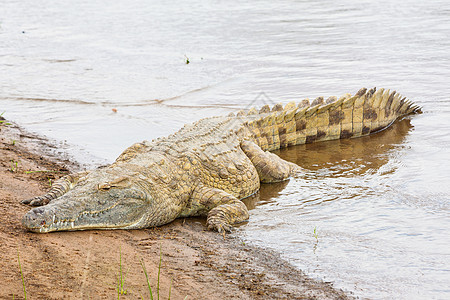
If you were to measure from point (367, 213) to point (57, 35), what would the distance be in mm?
14776

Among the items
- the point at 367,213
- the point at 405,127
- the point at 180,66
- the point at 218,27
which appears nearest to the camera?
the point at 367,213

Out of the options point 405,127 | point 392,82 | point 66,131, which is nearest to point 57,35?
point 66,131

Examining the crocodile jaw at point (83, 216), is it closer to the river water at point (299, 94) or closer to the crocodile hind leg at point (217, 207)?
the crocodile hind leg at point (217, 207)

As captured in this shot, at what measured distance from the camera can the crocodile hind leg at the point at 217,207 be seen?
5.10 metres

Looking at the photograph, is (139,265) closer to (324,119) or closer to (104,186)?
(104,186)

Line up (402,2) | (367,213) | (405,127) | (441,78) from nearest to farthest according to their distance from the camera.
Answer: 1. (367,213)
2. (405,127)
3. (441,78)
4. (402,2)

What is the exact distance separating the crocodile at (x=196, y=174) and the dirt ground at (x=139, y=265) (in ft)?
0.51

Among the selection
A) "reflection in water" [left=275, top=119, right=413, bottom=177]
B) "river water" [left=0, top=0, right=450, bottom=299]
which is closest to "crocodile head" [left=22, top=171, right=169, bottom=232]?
"river water" [left=0, top=0, right=450, bottom=299]

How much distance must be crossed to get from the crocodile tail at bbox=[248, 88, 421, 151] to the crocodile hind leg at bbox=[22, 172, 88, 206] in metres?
2.64

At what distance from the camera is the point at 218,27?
56.7 ft

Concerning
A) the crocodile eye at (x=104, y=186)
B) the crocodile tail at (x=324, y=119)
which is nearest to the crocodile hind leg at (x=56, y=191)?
the crocodile eye at (x=104, y=186)

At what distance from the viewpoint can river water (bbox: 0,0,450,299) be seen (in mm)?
4523

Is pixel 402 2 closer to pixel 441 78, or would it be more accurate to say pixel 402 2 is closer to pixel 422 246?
pixel 441 78

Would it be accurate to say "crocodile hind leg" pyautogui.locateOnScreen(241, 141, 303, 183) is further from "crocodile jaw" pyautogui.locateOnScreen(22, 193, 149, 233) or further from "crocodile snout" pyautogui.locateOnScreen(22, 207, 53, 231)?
"crocodile snout" pyautogui.locateOnScreen(22, 207, 53, 231)
